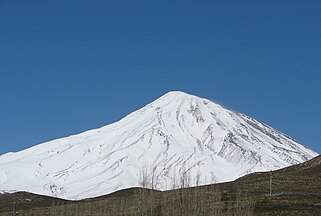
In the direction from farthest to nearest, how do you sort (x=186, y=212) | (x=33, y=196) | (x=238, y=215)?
(x=33, y=196), (x=186, y=212), (x=238, y=215)

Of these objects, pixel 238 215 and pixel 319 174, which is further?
pixel 319 174

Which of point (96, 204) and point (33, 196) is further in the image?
point (33, 196)

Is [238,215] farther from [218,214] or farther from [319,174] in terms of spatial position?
[319,174]

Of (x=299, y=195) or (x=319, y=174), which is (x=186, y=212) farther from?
(x=319, y=174)

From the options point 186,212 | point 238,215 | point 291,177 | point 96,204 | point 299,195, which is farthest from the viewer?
point 291,177

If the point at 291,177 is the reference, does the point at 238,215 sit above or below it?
below

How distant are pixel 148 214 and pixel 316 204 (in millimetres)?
14133

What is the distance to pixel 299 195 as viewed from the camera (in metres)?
66.8

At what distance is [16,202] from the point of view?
9288 centimetres

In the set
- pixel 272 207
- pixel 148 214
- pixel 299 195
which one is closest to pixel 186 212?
pixel 148 214

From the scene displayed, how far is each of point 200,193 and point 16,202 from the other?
48903mm

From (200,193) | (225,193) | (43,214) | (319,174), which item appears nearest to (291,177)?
(319,174)

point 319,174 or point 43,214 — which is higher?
point 319,174

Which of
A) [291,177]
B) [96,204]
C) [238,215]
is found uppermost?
[291,177]
